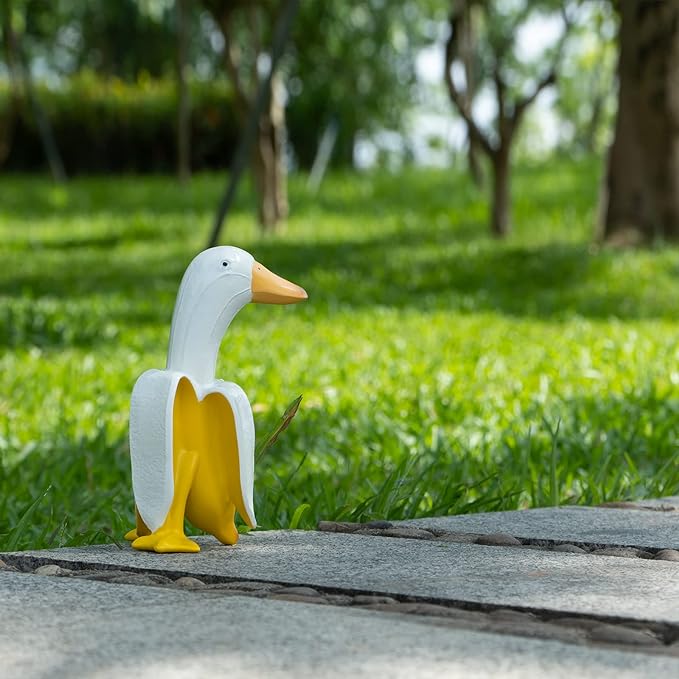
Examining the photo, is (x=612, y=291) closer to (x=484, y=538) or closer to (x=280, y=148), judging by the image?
(x=280, y=148)

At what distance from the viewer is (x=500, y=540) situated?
2.69 meters

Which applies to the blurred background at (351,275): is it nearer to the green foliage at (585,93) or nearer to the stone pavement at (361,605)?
the stone pavement at (361,605)

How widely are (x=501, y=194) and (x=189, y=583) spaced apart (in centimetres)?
1020

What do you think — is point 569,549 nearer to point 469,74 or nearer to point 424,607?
point 424,607

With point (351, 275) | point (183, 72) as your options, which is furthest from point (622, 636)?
point (183, 72)

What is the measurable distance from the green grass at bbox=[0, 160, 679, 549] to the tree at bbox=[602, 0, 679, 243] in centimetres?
49

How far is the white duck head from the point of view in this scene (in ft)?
8.56

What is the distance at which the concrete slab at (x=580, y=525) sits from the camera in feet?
8.89

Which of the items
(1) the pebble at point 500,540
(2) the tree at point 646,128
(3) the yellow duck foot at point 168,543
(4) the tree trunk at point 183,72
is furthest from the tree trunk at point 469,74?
(3) the yellow duck foot at point 168,543

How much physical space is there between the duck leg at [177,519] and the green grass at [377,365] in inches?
17.1

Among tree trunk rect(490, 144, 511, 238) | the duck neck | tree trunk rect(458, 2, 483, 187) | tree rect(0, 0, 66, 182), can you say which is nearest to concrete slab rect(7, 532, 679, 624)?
the duck neck

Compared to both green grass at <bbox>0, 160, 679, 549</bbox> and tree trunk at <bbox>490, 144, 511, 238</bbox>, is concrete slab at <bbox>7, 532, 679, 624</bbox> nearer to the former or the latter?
green grass at <bbox>0, 160, 679, 549</bbox>

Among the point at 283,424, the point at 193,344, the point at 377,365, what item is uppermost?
the point at 193,344

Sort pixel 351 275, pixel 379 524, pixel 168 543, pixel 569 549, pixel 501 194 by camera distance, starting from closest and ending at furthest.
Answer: pixel 168 543 → pixel 569 549 → pixel 379 524 → pixel 351 275 → pixel 501 194
